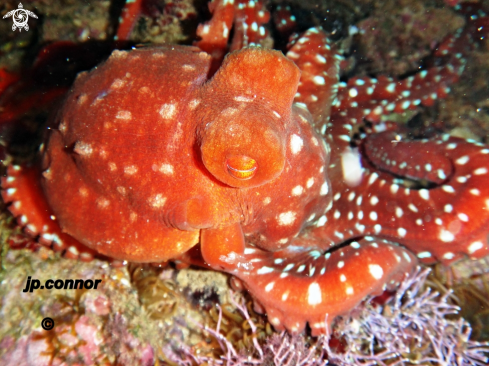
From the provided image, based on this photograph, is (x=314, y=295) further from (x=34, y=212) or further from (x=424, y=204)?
(x=34, y=212)

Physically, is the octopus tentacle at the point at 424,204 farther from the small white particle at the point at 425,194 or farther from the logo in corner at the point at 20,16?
the logo in corner at the point at 20,16

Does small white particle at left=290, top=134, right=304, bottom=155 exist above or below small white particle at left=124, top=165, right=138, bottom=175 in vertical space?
above

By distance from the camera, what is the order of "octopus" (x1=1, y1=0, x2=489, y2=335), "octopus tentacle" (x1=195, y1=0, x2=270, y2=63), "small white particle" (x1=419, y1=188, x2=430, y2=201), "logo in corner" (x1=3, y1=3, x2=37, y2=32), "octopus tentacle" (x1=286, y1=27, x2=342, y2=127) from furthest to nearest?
"logo in corner" (x1=3, y1=3, x2=37, y2=32) → "octopus tentacle" (x1=286, y1=27, x2=342, y2=127) → "octopus tentacle" (x1=195, y1=0, x2=270, y2=63) → "small white particle" (x1=419, y1=188, x2=430, y2=201) → "octopus" (x1=1, y1=0, x2=489, y2=335)

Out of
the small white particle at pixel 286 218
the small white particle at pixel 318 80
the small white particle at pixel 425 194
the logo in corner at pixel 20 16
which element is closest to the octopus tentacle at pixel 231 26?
the small white particle at pixel 318 80

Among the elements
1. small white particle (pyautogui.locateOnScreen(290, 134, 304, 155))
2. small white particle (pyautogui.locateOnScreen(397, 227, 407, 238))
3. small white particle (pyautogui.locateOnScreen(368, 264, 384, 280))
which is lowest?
small white particle (pyautogui.locateOnScreen(368, 264, 384, 280))

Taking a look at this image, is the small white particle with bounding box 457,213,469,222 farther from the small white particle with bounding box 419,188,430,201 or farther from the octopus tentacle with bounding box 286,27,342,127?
the octopus tentacle with bounding box 286,27,342,127

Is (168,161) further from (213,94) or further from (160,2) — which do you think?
(160,2)

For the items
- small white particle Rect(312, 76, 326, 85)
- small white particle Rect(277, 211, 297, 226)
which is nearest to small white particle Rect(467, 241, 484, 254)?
small white particle Rect(277, 211, 297, 226)
